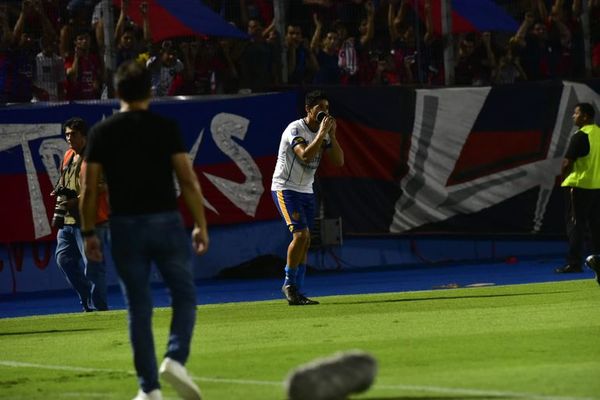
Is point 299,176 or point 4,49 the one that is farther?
point 4,49

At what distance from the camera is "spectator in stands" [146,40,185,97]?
2233cm

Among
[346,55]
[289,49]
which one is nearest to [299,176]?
[289,49]

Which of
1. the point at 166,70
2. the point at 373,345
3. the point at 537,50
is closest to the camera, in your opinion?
the point at 373,345

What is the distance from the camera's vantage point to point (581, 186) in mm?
22016

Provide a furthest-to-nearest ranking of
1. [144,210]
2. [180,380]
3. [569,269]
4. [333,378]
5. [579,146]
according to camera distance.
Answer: [569,269]
[579,146]
[144,210]
[180,380]
[333,378]

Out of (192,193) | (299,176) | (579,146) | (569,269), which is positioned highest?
(192,193)

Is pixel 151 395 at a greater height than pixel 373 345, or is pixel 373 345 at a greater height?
pixel 151 395

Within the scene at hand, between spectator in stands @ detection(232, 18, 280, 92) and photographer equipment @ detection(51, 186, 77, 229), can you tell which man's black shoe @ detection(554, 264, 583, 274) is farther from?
photographer equipment @ detection(51, 186, 77, 229)

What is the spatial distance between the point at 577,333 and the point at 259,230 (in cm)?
1165

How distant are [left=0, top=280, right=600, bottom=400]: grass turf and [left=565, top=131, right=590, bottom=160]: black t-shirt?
11.1 ft

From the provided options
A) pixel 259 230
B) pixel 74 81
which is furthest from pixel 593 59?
pixel 74 81

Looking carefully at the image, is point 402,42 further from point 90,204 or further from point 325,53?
point 90,204

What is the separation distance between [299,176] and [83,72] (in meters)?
6.10

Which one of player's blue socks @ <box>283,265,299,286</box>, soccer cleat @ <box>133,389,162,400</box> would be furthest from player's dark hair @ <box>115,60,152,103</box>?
player's blue socks @ <box>283,265,299,286</box>
